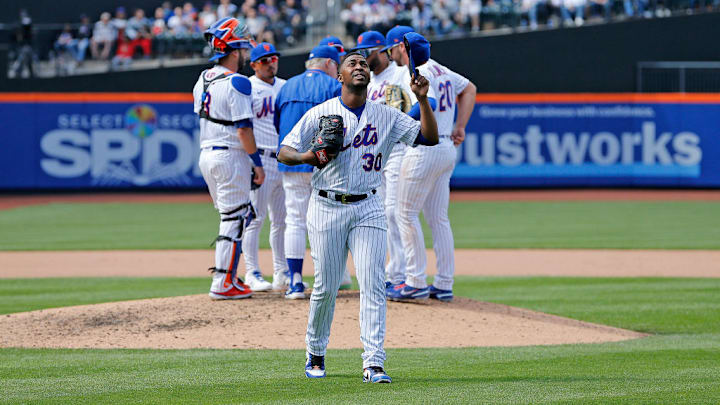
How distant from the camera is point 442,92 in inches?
309

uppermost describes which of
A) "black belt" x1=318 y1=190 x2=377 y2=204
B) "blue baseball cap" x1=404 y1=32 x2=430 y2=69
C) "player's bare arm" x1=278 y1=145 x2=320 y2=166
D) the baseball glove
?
"blue baseball cap" x1=404 y1=32 x2=430 y2=69

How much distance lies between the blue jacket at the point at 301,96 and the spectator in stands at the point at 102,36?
18.3 m

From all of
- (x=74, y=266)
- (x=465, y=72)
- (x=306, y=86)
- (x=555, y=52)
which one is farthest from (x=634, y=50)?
(x=306, y=86)

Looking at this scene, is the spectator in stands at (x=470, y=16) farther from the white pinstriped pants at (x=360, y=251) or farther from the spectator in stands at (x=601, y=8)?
the white pinstriped pants at (x=360, y=251)

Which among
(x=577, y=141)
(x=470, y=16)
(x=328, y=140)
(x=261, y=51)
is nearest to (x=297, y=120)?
(x=261, y=51)

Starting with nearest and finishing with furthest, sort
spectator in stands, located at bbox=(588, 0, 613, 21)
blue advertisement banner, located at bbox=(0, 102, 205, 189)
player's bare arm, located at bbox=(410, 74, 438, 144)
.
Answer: player's bare arm, located at bbox=(410, 74, 438, 144)
blue advertisement banner, located at bbox=(0, 102, 205, 189)
spectator in stands, located at bbox=(588, 0, 613, 21)

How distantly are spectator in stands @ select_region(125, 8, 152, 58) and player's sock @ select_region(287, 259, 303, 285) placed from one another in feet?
60.0

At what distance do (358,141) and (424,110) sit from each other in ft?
1.38

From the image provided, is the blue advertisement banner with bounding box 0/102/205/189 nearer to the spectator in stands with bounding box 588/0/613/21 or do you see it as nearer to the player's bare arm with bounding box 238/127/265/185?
the spectator in stands with bounding box 588/0/613/21

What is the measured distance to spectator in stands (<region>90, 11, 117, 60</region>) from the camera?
24766mm

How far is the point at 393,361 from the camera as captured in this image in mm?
6234

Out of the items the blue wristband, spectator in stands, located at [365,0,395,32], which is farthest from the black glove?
spectator in stands, located at [365,0,395,32]

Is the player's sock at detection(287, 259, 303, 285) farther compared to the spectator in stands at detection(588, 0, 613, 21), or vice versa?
the spectator in stands at detection(588, 0, 613, 21)

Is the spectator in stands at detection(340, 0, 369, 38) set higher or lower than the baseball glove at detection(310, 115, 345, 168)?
higher
